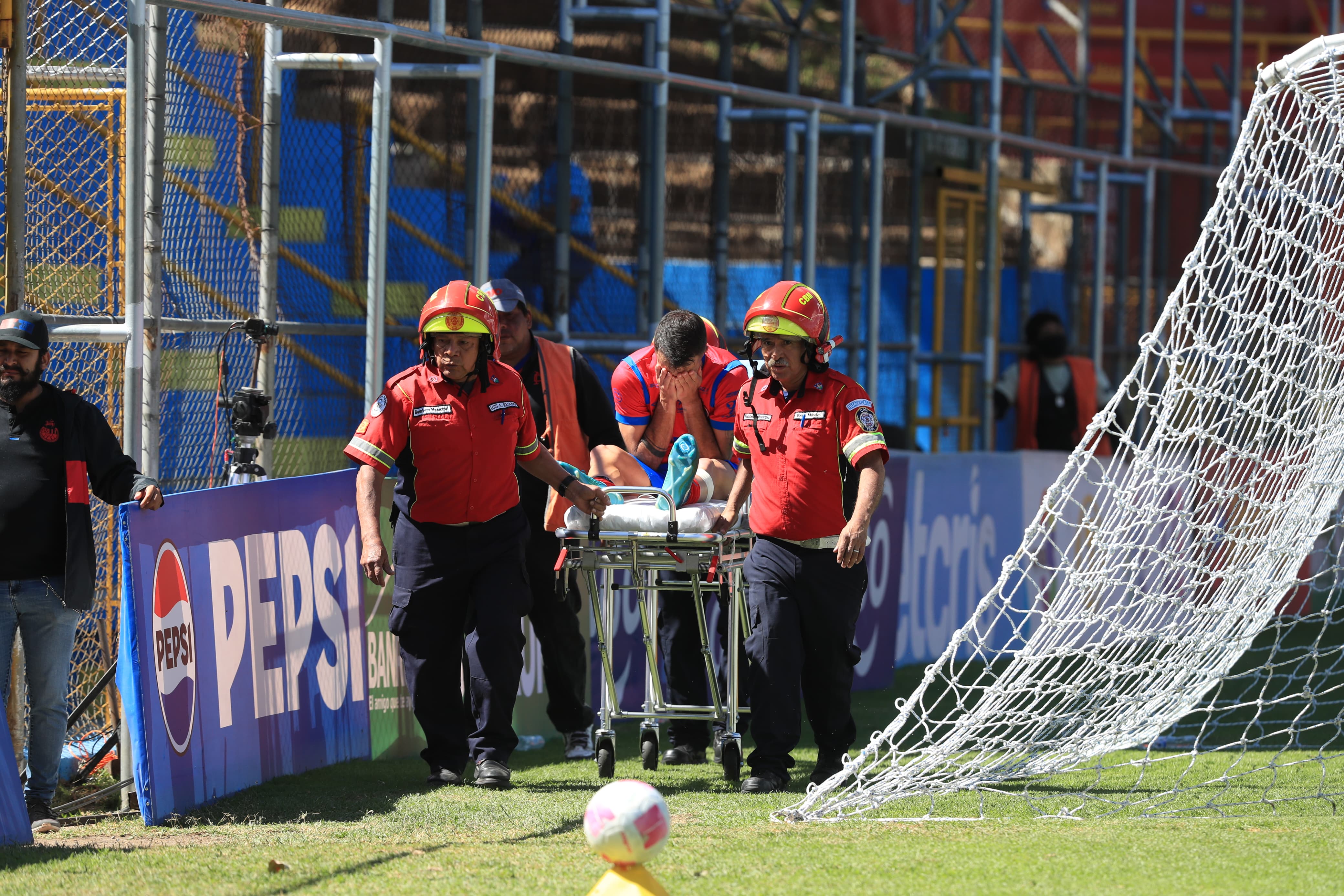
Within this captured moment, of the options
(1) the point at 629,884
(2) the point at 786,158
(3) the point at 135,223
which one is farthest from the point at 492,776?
(2) the point at 786,158

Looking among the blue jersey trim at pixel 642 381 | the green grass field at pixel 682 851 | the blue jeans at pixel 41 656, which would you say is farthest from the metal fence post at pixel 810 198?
the blue jeans at pixel 41 656

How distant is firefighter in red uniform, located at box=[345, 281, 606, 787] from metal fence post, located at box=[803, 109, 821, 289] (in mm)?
4414

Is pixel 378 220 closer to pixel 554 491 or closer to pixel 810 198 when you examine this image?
pixel 554 491

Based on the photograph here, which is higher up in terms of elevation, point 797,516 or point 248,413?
point 248,413

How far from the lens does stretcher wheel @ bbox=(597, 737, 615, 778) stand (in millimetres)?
7375

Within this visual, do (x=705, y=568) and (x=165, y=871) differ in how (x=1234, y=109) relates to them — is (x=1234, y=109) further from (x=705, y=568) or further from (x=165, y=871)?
(x=165, y=871)

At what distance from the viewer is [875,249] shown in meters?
12.0

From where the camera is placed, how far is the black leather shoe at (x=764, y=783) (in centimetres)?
698

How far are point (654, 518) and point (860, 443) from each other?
2.82ft

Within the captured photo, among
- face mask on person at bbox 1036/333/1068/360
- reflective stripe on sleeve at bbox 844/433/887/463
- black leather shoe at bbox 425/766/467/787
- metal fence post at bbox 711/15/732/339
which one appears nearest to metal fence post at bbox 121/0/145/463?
black leather shoe at bbox 425/766/467/787

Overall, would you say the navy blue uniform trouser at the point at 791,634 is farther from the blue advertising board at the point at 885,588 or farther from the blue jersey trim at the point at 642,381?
the blue advertising board at the point at 885,588

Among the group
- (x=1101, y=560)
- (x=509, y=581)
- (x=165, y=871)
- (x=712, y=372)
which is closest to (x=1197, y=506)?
(x=1101, y=560)

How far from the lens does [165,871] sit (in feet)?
18.1

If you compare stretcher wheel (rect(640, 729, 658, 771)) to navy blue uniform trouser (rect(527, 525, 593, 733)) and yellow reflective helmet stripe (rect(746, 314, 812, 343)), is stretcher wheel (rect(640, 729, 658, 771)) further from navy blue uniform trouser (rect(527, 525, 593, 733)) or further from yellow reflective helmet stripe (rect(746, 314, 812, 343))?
yellow reflective helmet stripe (rect(746, 314, 812, 343))
